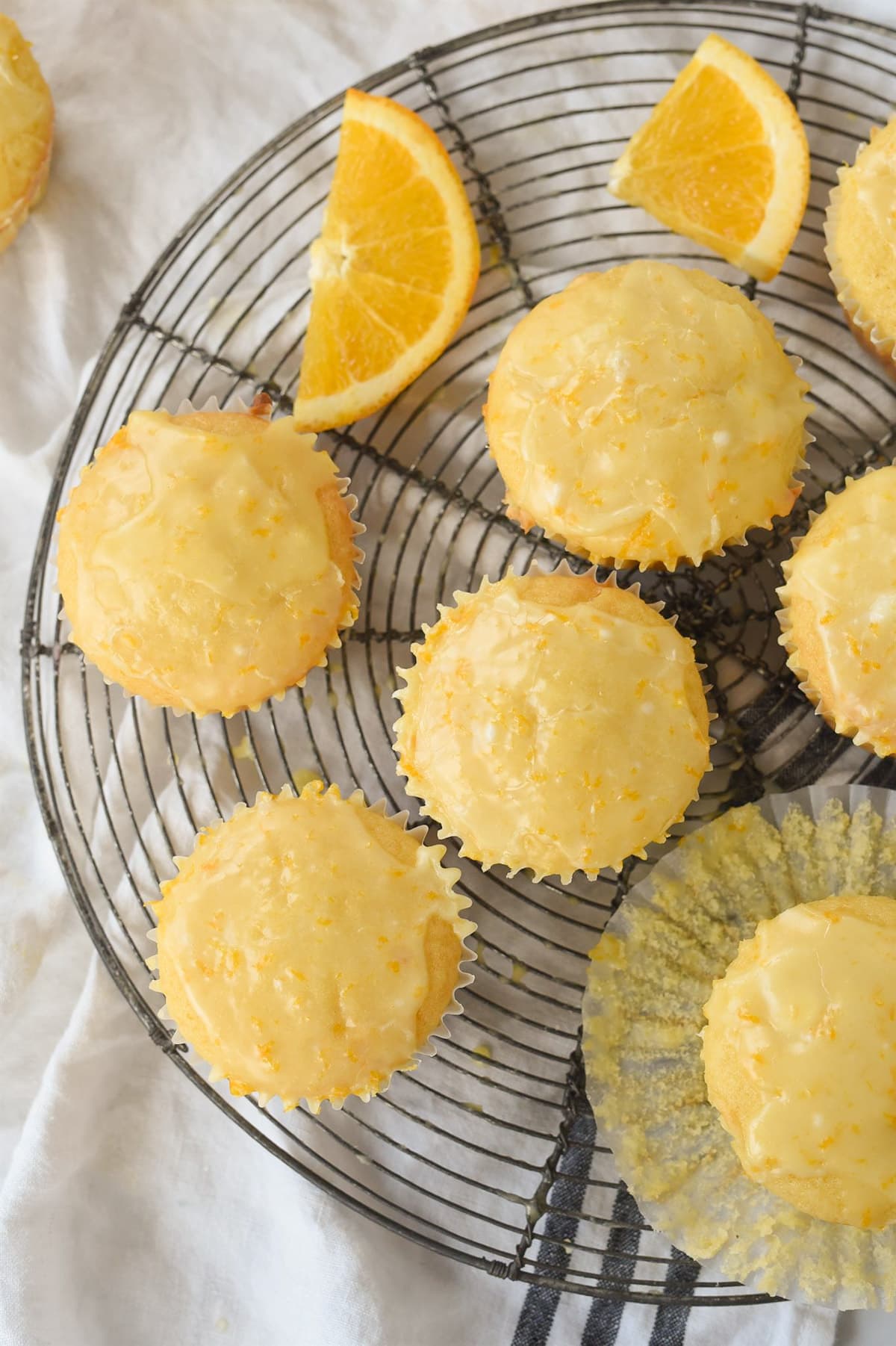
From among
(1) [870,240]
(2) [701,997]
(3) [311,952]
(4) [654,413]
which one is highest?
(1) [870,240]

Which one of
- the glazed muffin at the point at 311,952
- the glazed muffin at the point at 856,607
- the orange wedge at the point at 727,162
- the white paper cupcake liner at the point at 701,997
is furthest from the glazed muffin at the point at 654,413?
the glazed muffin at the point at 311,952

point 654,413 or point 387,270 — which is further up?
point 387,270

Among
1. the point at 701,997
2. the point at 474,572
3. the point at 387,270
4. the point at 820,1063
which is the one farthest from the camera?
the point at 474,572

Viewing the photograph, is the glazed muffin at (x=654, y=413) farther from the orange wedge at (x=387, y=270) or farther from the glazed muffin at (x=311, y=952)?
the glazed muffin at (x=311, y=952)

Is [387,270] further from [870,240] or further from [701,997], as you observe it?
[701,997]

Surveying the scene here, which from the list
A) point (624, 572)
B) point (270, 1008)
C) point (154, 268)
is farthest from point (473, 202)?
point (270, 1008)

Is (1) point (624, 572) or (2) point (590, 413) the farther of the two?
(1) point (624, 572)

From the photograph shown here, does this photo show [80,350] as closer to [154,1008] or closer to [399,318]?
[399,318]

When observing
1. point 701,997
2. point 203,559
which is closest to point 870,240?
point 203,559
